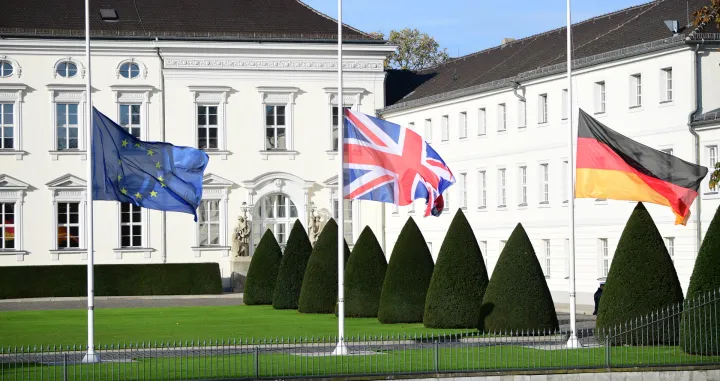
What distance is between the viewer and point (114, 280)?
6094 centimetres

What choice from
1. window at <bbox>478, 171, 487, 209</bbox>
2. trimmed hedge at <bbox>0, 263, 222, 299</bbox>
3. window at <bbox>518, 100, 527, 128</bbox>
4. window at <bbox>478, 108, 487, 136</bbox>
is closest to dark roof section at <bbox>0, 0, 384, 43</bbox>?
window at <bbox>478, 108, 487, 136</bbox>

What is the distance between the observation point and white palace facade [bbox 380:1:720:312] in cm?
4619

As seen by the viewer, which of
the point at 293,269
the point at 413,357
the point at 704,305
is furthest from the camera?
the point at 293,269

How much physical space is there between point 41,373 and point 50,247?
43.7 meters

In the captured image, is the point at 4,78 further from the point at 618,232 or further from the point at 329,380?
the point at 329,380

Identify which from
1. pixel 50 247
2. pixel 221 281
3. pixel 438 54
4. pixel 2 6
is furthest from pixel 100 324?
pixel 438 54

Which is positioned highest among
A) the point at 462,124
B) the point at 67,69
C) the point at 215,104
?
the point at 67,69

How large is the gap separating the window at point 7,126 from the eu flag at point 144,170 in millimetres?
38656

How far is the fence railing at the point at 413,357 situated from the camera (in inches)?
975

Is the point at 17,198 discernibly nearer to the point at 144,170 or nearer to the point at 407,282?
the point at 407,282

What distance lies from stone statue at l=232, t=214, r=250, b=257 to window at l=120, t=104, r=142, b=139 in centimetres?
619

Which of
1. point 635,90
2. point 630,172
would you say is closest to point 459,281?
point 630,172

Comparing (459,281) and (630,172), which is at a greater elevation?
(630,172)

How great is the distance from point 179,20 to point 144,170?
42.0 metres
